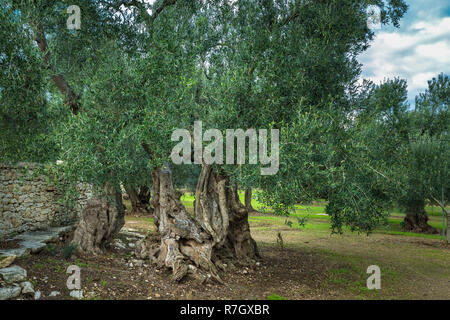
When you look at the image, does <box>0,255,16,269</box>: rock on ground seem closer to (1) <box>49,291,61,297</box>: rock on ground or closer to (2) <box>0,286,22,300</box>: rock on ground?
(2) <box>0,286,22,300</box>: rock on ground

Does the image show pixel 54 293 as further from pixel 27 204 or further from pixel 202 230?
pixel 27 204

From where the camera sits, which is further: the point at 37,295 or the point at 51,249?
the point at 51,249

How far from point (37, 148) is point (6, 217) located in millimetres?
4897

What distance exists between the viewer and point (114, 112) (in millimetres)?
11375

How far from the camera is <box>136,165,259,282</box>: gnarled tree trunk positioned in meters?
12.7

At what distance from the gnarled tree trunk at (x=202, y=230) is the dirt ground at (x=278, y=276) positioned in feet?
2.25

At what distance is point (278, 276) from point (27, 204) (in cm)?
1224

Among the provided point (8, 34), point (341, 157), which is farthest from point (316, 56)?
point (8, 34)

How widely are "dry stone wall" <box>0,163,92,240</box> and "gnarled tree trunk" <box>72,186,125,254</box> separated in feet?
9.21

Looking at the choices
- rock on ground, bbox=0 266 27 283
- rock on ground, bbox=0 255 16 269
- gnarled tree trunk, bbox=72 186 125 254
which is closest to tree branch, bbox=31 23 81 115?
gnarled tree trunk, bbox=72 186 125 254

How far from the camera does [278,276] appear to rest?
14.2 m

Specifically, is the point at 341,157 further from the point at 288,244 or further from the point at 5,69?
the point at 288,244

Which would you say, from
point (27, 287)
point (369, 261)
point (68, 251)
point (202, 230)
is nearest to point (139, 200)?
point (68, 251)

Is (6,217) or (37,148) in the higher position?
(37,148)
